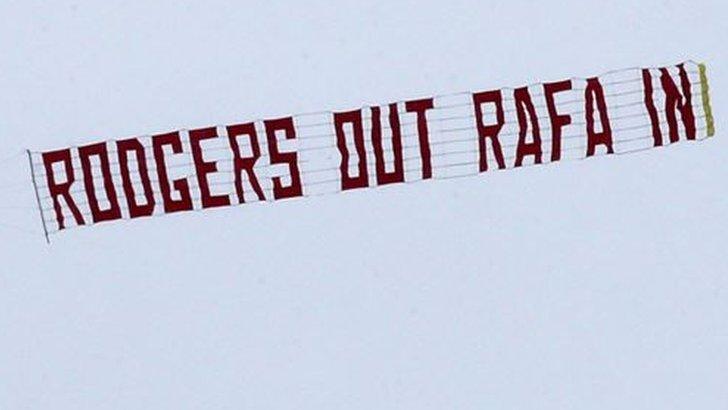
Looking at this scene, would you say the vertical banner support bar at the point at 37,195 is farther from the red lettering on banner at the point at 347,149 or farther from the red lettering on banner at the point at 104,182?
the red lettering on banner at the point at 347,149

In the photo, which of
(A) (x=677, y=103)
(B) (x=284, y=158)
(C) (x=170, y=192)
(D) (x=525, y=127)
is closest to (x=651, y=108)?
(A) (x=677, y=103)

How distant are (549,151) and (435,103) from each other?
0.13 m

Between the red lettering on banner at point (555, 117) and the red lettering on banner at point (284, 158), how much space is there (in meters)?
0.27

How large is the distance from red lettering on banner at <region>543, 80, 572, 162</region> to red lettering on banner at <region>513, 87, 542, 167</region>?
0.05 feet

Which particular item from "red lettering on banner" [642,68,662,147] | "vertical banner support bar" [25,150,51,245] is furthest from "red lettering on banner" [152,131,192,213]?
"red lettering on banner" [642,68,662,147]

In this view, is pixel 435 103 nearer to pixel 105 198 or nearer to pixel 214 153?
pixel 214 153

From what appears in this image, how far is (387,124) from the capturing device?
1329mm

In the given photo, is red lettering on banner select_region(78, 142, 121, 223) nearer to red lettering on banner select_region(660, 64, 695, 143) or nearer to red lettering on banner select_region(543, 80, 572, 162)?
red lettering on banner select_region(543, 80, 572, 162)

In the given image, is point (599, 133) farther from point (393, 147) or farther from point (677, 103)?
point (393, 147)

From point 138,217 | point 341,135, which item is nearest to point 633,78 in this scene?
point 341,135

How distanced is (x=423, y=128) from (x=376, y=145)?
52mm

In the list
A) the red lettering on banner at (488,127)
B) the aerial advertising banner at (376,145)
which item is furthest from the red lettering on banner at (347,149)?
the red lettering on banner at (488,127)

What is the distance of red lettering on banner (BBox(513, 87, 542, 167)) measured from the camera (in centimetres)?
133

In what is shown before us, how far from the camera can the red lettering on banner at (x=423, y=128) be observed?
132 centimetres
